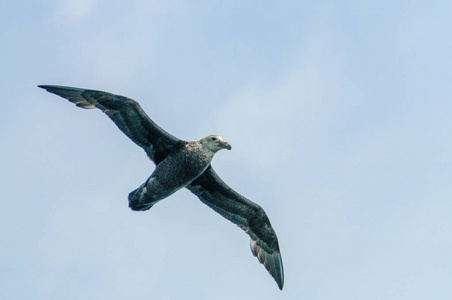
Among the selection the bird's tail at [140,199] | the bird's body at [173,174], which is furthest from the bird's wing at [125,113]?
the bird's tail at [140,199]

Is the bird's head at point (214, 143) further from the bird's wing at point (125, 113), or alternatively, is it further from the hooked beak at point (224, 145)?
the bird's wing at point (125, 113)

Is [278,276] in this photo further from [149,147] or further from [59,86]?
[59,86]

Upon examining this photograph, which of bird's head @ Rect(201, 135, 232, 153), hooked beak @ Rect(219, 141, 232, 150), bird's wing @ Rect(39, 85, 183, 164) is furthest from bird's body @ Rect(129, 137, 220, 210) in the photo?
bird's wing @ Rect(39, 85, 183, 164)

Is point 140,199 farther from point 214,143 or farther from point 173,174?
point 214,143

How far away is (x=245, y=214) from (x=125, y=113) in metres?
4.97

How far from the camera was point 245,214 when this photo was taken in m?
23.2

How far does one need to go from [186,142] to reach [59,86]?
3721mm

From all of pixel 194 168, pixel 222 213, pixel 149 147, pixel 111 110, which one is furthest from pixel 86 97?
pixel 222 213

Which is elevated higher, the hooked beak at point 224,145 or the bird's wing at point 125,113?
the hooked beak at point 224,145

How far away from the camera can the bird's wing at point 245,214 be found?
74.0 ft

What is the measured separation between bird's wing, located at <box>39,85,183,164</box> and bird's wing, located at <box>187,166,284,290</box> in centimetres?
187

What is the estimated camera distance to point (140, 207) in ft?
69.5

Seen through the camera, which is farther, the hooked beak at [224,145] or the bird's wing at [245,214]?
the bird's wing at [245,214]

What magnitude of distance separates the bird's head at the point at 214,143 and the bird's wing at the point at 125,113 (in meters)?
0.70
